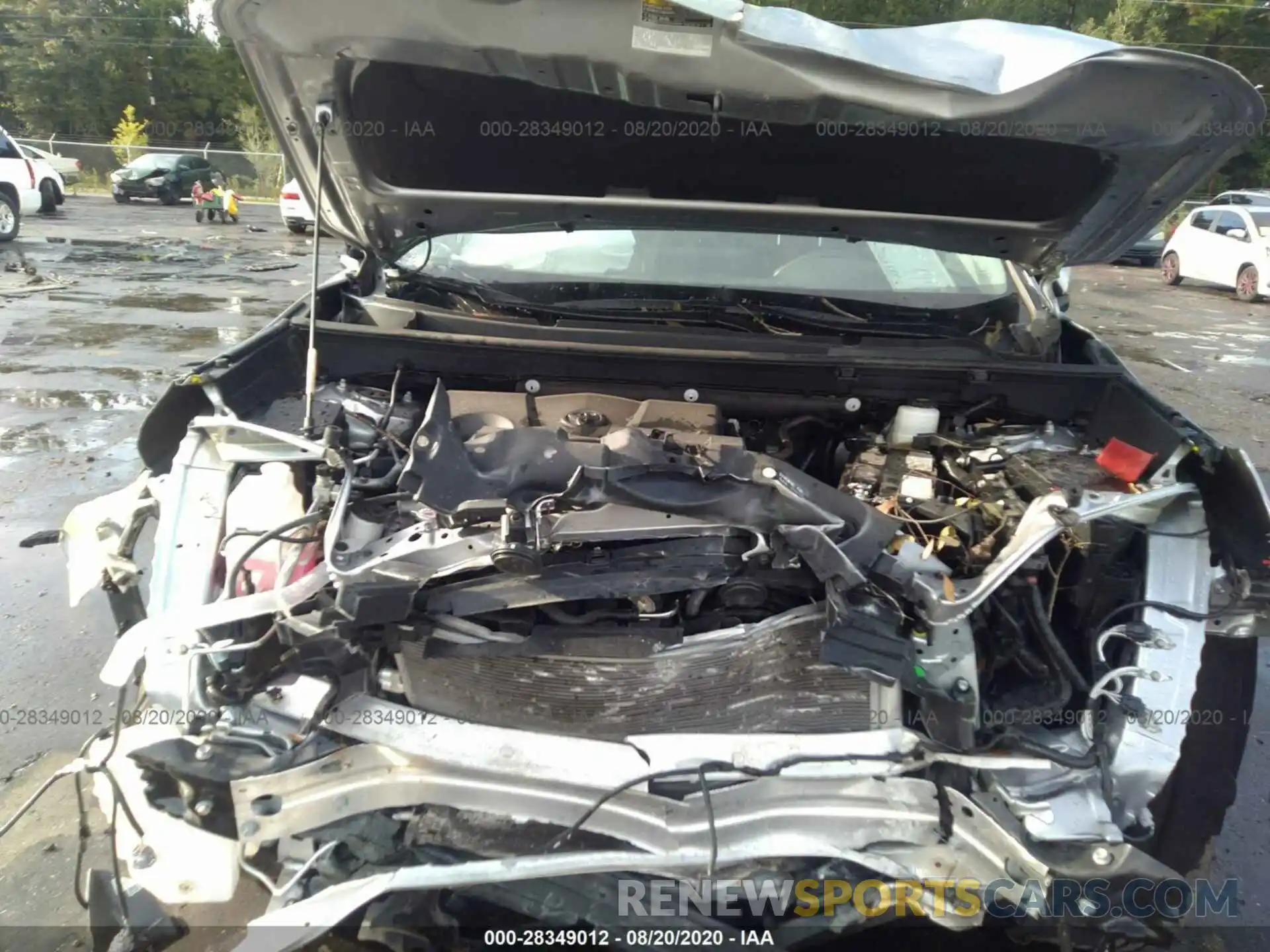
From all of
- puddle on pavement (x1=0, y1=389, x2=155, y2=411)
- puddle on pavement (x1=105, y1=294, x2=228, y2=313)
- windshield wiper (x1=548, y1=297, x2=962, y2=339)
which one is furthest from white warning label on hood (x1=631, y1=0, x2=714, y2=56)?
puddle on pavement (x1=105, y1=294, x2=228, y2=313)

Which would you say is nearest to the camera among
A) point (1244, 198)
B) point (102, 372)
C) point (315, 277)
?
point (315, 277)

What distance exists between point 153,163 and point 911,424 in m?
25.3

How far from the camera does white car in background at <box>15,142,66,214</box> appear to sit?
16.4m

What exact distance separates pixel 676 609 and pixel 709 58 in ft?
3.94

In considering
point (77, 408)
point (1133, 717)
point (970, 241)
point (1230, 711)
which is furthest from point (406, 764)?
point (77, 408)

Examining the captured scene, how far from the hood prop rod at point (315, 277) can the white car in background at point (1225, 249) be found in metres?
14.9

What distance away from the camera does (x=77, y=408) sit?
19.5 feet

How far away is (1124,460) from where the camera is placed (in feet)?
6.49

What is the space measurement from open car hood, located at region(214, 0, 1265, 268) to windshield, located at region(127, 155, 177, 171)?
23.6 meters

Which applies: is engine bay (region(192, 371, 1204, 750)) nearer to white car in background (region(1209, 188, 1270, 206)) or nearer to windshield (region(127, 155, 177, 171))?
white car in background (region(1209, 188, 1270, 206))

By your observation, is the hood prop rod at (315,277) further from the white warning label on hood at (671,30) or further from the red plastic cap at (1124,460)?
the red plastic cap at (1124,460)

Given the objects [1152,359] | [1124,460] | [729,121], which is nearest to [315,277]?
[729,121]

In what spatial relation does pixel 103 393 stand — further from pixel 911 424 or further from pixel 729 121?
pixel 911 424

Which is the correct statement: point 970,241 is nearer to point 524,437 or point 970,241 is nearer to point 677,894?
point 524,437
